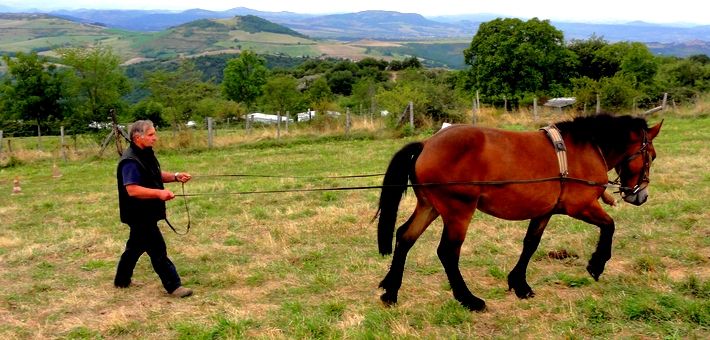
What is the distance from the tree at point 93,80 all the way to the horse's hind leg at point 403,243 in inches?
992

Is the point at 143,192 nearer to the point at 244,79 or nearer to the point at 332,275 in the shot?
the point at 332,275

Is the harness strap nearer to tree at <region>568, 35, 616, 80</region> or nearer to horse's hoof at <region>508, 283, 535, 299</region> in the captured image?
horse's hoof at <region>508, 283, 535, 299</region>

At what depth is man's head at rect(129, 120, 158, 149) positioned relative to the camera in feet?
18.5

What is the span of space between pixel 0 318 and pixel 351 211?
5.46m

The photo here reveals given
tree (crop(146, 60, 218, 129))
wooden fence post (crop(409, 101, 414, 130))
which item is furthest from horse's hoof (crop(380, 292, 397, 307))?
tree (crop(146, 60, 218, 129))

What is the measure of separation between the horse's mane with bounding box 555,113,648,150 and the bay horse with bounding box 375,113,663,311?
0.01 m

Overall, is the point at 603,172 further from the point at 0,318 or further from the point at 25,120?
the point at 25,120

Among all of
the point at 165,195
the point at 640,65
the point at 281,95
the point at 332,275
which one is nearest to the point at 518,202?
the point at 332,275

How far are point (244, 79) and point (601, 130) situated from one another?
63.3 meters

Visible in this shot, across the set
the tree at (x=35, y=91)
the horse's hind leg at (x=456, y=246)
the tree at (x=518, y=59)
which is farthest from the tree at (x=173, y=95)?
the horse's hind leg at (x=456, y=246)

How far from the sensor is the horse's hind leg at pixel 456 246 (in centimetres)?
514

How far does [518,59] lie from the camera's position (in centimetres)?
4225

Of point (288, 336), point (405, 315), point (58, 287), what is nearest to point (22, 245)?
point (58, 287)

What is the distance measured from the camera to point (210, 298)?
580cm
